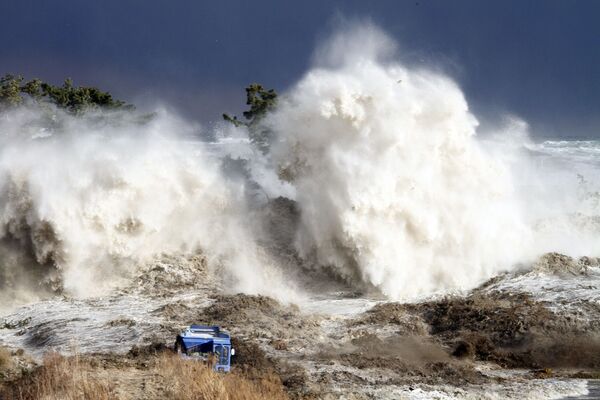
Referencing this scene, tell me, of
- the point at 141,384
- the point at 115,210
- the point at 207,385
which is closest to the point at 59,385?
the point at 141,384

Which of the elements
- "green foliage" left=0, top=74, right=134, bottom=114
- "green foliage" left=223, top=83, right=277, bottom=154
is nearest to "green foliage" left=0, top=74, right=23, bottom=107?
"green foliage" left=0, top=74, right=134, bottom=114

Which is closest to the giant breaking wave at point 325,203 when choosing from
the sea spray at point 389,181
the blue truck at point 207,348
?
the sea spray at point 389,181

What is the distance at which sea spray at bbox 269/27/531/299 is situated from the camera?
22594 millimetres

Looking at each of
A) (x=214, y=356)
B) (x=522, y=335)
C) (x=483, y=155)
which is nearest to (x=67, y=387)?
(x=214, y=356)

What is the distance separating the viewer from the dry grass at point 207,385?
33.0 feet

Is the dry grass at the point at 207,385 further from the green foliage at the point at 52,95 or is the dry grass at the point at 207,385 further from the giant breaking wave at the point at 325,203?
the green foliage at the point at 52,95

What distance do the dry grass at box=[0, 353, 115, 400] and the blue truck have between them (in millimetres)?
2304

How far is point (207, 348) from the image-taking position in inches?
532

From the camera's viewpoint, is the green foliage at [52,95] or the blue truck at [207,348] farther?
the green foliage at [52,95]

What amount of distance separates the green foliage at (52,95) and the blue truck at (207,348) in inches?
1060

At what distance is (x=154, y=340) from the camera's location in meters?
16.1

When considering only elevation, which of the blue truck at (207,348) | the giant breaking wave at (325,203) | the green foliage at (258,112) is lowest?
the blue truck at (207,348)

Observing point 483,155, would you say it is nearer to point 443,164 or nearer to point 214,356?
point 443,164

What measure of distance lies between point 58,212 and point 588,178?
133ft
